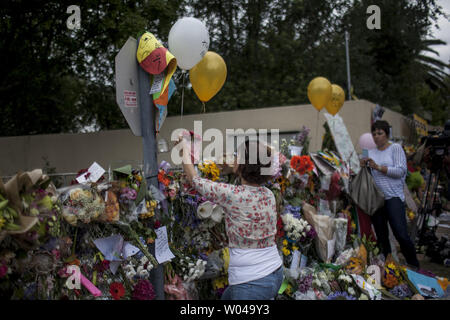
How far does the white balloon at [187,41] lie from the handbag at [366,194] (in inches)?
85.1

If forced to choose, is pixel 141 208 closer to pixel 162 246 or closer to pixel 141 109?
pixel 162 246

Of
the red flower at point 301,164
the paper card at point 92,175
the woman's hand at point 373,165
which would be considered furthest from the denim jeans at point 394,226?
the paper card at point 92,175

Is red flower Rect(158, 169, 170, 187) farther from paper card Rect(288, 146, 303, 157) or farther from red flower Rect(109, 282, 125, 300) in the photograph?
paper card Rect(288, 146, 303, 157)

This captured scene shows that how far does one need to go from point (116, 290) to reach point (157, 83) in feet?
4.38

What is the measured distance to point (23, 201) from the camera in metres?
1.93

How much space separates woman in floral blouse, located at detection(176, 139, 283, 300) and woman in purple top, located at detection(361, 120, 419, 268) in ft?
7.13

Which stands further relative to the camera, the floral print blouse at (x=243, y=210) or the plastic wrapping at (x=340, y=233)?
the plastic wrapping at (x=340, y=233)

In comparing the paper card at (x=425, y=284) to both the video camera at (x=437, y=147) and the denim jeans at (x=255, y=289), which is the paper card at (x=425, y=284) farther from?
the denim jeans at (x=255, y=289)

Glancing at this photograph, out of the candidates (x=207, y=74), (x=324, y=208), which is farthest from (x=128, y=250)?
(x=324, y=208)

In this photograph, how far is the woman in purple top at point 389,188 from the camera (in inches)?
156

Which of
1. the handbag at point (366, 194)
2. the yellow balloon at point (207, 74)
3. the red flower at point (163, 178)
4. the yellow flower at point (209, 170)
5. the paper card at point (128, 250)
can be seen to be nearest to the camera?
the paper card at point (128, 250)
